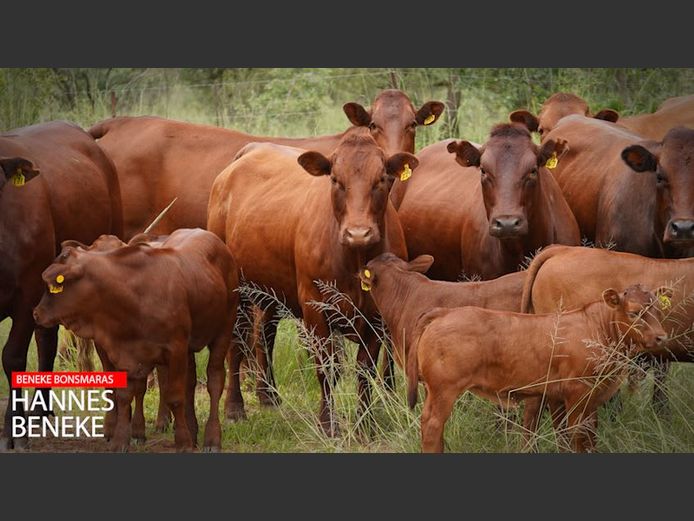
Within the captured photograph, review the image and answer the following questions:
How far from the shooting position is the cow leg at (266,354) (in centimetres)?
1235

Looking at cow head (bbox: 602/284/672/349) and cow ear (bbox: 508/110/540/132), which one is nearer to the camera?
cow head (bbox: 602/284/672/349)

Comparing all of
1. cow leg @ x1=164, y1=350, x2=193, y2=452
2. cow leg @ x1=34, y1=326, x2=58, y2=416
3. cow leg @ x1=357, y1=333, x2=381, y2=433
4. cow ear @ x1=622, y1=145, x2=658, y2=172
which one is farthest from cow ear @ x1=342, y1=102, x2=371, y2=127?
cow leg @ x1=164, y1=350, x2=193, y2=452

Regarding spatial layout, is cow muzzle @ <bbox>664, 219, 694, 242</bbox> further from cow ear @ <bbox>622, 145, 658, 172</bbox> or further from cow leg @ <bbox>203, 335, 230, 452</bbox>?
cow leg @ <bbox>203, 335, 230, 452</bbox>

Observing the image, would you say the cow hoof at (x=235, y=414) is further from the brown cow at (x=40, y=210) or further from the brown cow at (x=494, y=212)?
the brown cow at (x=494, y=212)

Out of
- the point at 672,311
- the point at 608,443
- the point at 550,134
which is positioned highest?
the point at 550,134

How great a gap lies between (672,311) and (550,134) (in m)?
3.08

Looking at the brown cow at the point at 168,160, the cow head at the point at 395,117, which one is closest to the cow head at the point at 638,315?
the cow head at the point at 395,117

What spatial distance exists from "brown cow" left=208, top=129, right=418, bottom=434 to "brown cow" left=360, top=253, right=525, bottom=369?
259 mm

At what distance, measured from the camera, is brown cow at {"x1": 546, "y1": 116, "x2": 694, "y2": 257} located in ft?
35.8

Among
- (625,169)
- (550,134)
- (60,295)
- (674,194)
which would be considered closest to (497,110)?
(550,134)

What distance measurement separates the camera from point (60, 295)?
990 cm

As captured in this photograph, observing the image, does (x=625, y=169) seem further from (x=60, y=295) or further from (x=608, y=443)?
(x=60, y=295)

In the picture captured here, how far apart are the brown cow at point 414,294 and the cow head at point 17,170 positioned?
2.29 meters

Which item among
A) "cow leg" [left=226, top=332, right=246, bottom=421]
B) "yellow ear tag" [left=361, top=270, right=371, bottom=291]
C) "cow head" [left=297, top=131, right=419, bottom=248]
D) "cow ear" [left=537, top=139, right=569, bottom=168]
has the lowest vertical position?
"cow leg" [left=226, top=332, right=246, bottom=421]
